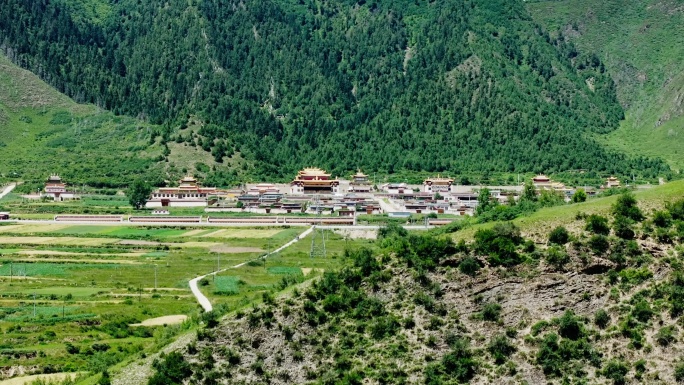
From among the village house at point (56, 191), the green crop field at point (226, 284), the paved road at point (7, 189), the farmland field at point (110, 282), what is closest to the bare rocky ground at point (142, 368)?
the farmland field at point (110, 282)

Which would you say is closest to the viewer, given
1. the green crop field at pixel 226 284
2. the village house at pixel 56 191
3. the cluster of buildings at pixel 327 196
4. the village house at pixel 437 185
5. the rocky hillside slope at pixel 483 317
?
the rocky hillside slope at pixel 483 317

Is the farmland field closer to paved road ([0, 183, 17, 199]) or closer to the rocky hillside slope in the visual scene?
the rocky hillside slope

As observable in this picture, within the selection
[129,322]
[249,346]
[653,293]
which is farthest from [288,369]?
[129,322]

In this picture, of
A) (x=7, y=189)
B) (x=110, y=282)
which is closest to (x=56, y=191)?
(x=7, y=189)

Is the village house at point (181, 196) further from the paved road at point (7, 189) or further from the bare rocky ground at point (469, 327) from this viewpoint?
the bare rocky ground at point (469, 327)

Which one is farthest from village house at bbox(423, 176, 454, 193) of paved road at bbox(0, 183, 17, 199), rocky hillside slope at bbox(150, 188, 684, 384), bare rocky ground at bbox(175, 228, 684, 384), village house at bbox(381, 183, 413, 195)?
bare rocky ground at bbox(175, 228, 684, 384)

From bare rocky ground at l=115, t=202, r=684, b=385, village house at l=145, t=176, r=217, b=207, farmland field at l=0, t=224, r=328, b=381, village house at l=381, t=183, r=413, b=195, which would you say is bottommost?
farmland field at l=0, t=224, r=328, b=381

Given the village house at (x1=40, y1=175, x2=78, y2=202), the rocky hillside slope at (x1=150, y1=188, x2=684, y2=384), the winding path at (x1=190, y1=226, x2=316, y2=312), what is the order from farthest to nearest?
the village house at (x1=40, y1=175, x2=78, y2=202), the winding path at (x1=190, y1=226, x2=316, y2=312), the rocky hillside slope at (x1=150, y1=188, x2=684, y2=384)

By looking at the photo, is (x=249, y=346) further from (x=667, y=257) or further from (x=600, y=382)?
(x=667, y=257)
